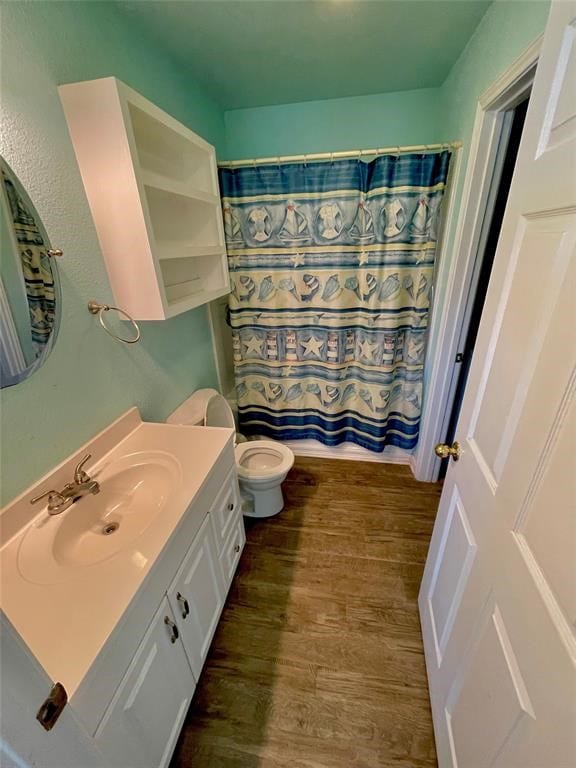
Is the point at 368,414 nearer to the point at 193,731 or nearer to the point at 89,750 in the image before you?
the point at 193,731

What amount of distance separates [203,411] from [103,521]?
68 cm

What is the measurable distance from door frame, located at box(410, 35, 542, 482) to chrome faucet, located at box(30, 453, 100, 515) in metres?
1.75

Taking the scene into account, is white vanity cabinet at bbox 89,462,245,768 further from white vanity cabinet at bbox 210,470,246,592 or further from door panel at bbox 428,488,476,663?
door panel at bbox 428,488,476,663

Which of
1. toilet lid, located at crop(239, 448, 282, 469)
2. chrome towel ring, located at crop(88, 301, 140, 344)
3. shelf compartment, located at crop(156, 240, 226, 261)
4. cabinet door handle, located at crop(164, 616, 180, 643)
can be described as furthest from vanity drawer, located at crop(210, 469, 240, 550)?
shelf compartment, located at crop(156, 240, 226, 261)

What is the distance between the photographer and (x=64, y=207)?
100 centimetres

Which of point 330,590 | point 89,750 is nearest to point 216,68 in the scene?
point 89,750

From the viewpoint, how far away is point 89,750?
0.56 meters

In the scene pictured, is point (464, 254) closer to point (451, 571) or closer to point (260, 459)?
point (451, 571)

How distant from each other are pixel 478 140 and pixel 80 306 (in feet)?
5.61

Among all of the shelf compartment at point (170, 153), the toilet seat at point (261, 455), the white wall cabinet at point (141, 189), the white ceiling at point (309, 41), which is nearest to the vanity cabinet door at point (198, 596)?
the toilet seat at point (261, 455)

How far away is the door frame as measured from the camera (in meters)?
1.12

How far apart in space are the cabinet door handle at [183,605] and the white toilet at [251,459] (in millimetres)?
707

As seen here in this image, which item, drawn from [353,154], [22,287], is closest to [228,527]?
[22,287]

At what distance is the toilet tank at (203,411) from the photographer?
1.57m
